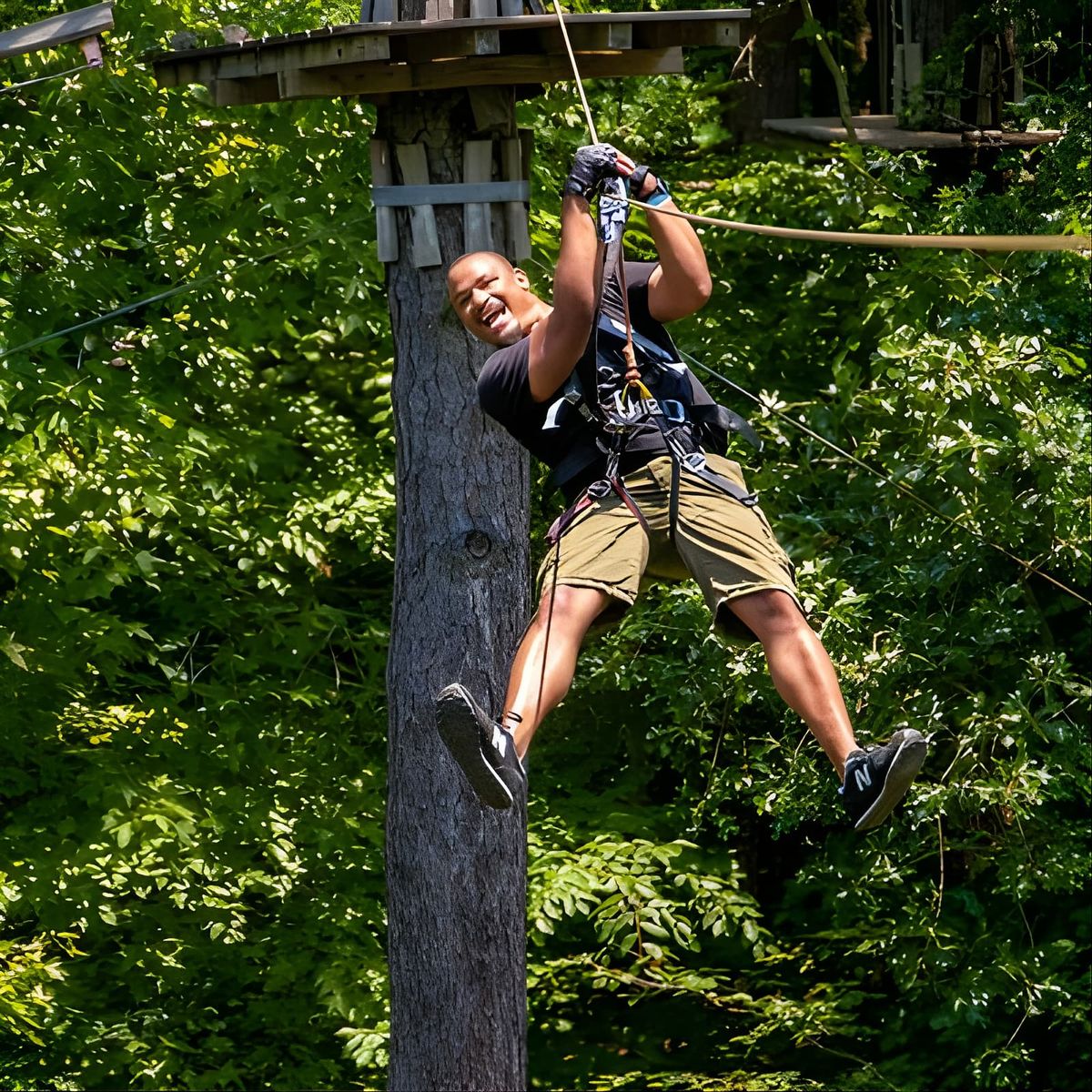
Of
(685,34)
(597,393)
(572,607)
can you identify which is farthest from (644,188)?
(685,34)

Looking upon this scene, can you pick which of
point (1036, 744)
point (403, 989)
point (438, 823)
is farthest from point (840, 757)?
point (1036, 744)

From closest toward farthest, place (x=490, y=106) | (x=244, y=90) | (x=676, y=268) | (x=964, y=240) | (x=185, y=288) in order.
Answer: (x=964, y=240), (x=676, y=268), (x=244, y=90), (x=490, y=106), (x=185, y=288)

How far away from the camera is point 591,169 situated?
11.4 ft

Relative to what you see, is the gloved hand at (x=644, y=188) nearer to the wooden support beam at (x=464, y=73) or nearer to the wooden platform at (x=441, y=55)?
the wooden platform at (x=441, y=55)

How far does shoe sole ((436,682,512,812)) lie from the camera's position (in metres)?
3.33

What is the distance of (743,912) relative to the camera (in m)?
7.57

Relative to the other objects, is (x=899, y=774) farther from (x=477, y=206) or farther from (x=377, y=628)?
(x=377, y=628)

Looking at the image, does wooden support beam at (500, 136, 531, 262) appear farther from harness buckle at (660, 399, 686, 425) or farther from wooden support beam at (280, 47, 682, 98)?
harness buckle at (660, 399, 686, 425)

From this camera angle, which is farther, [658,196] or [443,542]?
[443,542]

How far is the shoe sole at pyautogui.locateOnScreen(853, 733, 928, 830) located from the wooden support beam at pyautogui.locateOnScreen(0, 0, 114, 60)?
323cm

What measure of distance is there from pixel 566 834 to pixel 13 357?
321 cm

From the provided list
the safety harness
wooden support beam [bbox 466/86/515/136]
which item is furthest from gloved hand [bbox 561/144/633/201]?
wooden support beam [bbox 466/86/515/136]

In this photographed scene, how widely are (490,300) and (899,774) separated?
4.48ft

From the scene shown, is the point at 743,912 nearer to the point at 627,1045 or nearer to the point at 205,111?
the point at 627,1045
